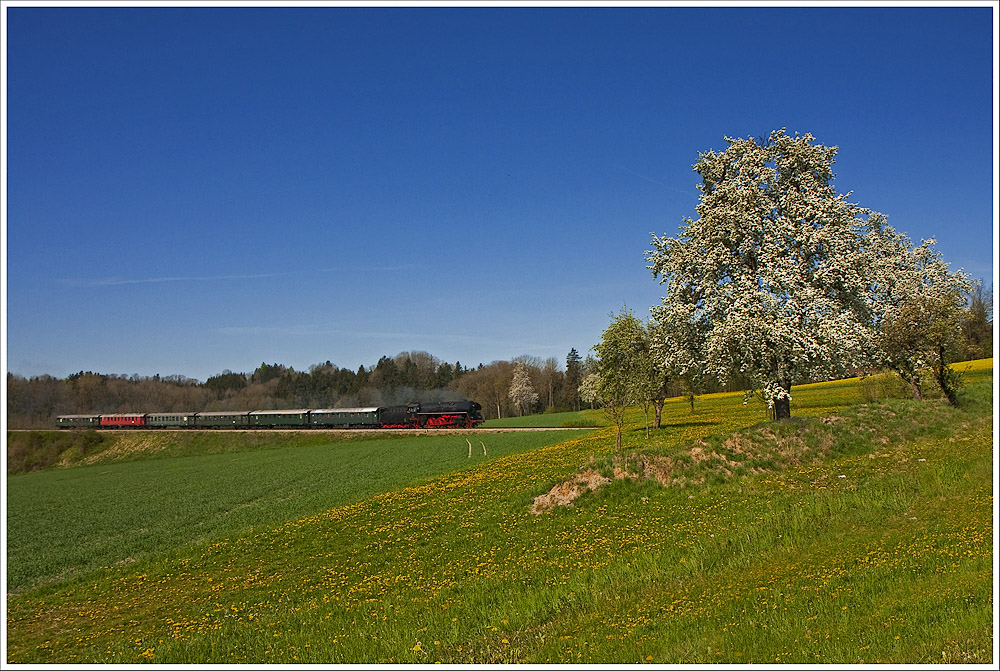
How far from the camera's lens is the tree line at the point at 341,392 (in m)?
130

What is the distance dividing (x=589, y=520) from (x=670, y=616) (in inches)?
392

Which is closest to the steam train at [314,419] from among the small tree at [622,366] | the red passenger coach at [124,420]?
the red passenger coach at [124,420]

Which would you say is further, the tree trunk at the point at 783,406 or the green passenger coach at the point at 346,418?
the green passenger coach at the point at 346,418

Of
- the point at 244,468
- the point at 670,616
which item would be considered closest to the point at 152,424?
the point at 244,468

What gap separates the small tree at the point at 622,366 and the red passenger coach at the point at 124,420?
87.6 metres

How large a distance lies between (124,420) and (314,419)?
37.9m

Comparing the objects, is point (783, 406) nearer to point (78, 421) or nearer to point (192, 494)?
point (192, 494)

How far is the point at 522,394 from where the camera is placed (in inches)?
5906

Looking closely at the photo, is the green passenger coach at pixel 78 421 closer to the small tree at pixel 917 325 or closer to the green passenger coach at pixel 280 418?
the green passenger coach at pixel 280 418

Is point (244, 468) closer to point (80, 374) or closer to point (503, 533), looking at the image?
point (503, 533)

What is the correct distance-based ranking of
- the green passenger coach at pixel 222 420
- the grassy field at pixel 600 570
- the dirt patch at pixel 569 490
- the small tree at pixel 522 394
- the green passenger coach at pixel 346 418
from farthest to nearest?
1. the small tree at pixel 522 394
2. the green passenger coach at pixel 222 420
3. the green passenger coach at pixel 346 418
4. the dirt patch at pixel 569 490
5. the grassy field at pixel 600 570

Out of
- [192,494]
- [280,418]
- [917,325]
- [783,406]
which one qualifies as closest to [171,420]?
[280,418]

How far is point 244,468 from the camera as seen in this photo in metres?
58.6

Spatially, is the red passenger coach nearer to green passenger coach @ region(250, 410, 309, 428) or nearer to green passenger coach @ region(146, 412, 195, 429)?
green passenger coach @ region(146, 412, 195, 429)
